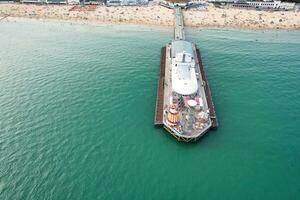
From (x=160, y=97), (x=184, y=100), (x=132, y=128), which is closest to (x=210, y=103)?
(x=184, y=100)

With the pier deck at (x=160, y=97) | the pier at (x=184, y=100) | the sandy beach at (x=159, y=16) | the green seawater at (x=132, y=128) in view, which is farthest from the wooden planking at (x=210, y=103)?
the sandy beach at (x=159, y=16)

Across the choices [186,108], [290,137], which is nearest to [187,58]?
[186,108]

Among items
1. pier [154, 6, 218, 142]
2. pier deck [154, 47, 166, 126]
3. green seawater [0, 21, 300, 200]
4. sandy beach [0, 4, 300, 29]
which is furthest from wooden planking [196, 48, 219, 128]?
sandy beach [0, 4, 300, 29]

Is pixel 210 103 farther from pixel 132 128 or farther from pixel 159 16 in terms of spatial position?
pixel 159 16

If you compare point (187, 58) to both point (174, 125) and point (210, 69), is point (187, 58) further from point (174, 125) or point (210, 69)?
point (174, 125)

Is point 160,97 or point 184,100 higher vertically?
point 184,100

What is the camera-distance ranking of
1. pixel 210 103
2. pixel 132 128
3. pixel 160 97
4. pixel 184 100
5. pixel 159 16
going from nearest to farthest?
pixel 132 128
pixel 184 100
pixel 210 103
pixel 160 97
pixel 159 16

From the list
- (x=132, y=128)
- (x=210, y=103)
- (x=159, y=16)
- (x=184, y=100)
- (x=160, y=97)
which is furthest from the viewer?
(x=159, y=16)
